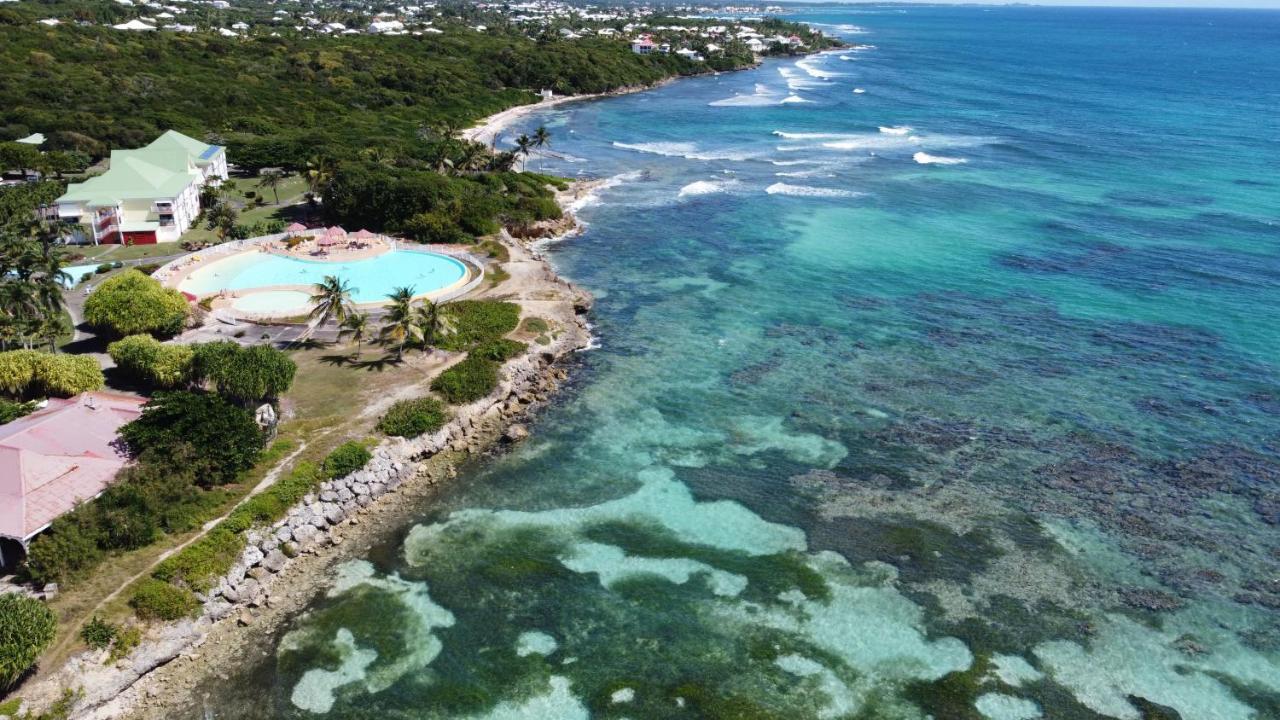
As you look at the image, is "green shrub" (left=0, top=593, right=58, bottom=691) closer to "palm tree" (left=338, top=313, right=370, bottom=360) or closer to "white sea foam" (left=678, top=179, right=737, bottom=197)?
"palm tree" (left=338, top=313, right=370, bottom=360)

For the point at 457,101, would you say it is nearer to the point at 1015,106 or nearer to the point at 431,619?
the point at 1015,106

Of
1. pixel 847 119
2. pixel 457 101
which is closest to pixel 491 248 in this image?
pixel 457 101

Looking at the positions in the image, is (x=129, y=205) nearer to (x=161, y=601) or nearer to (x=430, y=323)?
(x=430, y=323)

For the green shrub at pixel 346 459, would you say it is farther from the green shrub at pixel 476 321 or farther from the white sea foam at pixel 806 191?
the white sea foam at pixel 806 191

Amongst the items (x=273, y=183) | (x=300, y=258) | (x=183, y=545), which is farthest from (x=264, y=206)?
(x=183, y=545)

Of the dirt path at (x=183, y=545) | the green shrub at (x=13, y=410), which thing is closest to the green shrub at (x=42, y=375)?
the green shrub at (x=13, y=410)

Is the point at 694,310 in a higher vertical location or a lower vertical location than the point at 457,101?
lower
